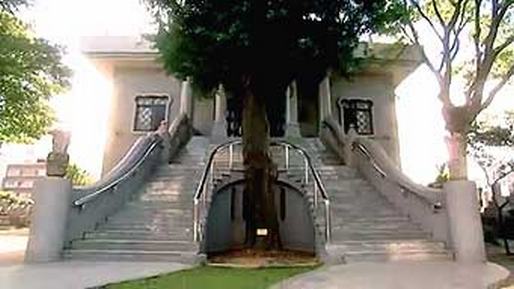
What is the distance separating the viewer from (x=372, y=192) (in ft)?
39.3

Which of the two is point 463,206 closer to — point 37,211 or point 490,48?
point 490,48

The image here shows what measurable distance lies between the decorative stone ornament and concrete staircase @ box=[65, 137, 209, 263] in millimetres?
1456

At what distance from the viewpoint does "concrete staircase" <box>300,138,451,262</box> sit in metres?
8.95

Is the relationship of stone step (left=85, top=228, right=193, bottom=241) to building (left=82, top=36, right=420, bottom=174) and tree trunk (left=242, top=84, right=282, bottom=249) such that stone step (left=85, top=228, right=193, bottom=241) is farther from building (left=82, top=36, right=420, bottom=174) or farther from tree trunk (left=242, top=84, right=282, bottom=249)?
building (left=82, top=36, right=420, bottom=174)

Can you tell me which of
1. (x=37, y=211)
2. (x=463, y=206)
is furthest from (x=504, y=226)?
(x=37, y=211)

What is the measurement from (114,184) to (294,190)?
4.36 metres

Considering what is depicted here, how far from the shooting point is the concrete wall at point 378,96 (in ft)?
64.2

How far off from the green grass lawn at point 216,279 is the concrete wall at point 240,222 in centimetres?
323

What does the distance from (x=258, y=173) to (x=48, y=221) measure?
4247mm

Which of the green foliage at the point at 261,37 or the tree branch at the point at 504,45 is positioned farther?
the tree branch at the point at 504,45

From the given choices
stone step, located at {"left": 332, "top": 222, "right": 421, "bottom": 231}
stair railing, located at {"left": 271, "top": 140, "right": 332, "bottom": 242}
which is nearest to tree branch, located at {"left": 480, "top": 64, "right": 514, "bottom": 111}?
stair railing, located at {"left": 271, "top": 140, "right": 332, "bottom": 242}

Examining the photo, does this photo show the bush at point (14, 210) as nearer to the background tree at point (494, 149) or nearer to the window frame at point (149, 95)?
the window frame at point (149, 95)

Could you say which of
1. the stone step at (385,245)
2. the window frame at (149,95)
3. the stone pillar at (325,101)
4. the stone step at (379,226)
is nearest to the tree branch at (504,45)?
the stone pillar at (325,101)

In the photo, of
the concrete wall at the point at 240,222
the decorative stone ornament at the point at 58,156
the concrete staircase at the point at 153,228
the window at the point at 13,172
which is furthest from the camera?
the window at the point at 13,172
